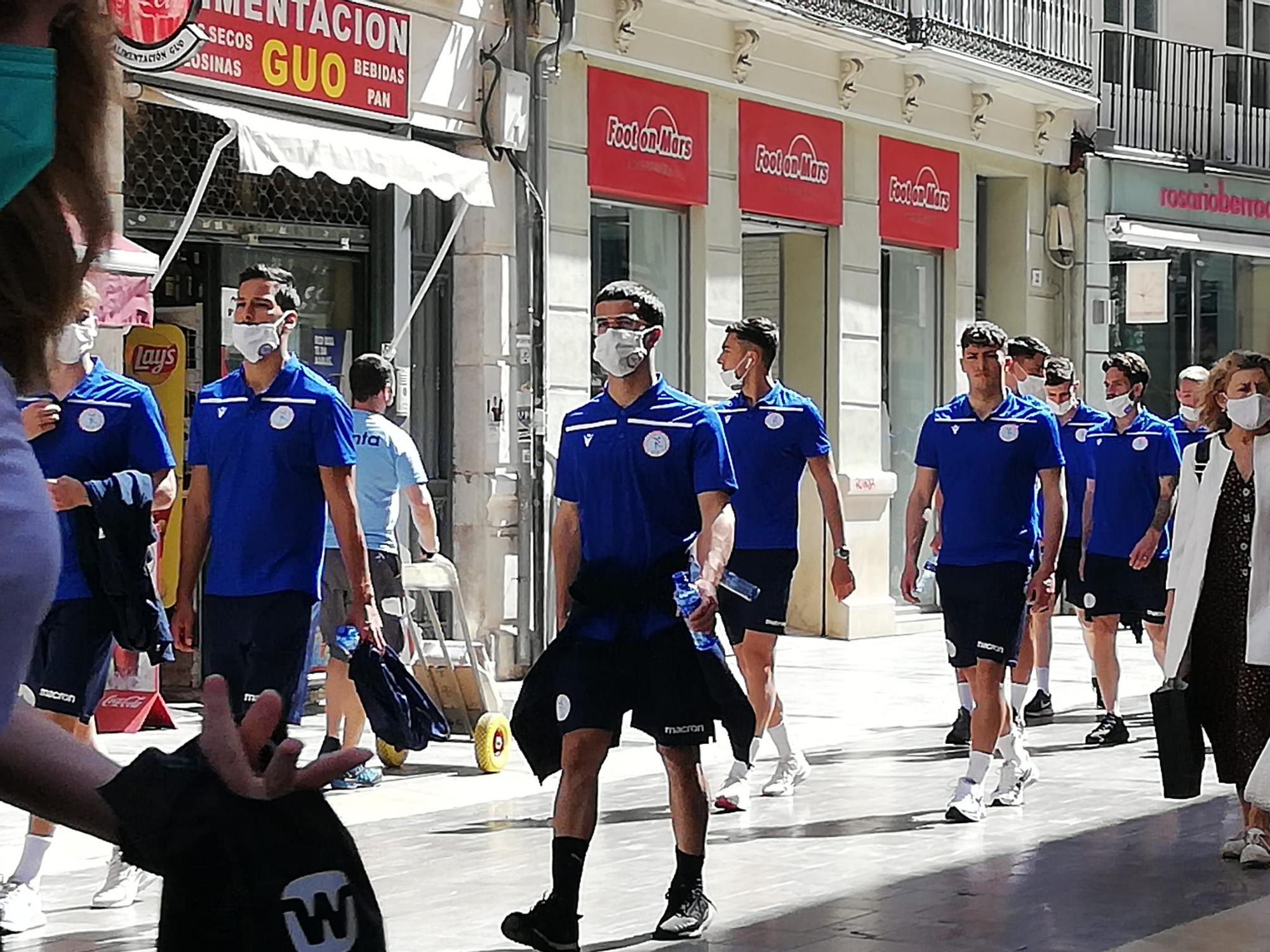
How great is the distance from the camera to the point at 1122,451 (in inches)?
559

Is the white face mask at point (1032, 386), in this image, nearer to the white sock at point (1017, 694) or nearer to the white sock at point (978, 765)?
the white sock at point (1017, 694)

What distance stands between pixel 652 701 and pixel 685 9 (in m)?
11.5

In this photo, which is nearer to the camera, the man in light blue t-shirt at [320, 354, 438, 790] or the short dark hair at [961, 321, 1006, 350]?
the short dark hair at [961, 321, 1006, 350]

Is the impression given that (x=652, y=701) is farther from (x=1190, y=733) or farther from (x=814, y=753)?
(x=814, y=753)

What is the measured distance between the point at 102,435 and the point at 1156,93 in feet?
66.8

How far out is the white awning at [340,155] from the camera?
12.7 metres

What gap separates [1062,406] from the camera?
47.6ft

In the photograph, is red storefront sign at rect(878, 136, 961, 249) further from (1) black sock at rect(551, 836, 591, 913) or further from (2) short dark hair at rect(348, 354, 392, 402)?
(1) black sock at rect(551, 836, 591, 913)

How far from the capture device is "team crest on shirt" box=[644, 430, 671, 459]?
764cm

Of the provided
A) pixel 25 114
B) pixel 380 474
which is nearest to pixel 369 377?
pixel 380 474

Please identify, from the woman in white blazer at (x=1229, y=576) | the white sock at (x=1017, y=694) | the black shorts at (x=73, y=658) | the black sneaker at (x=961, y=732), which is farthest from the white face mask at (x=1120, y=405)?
the black shorts at (x=73, y=658)

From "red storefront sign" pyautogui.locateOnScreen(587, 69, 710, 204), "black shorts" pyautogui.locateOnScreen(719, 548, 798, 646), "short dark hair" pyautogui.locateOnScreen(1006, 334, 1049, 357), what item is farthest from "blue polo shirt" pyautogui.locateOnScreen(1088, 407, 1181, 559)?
"red storefront sign" pyautogui.locateOnScreen(587, 69, 710, 204)

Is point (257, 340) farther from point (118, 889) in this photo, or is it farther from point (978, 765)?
point (978, 765)

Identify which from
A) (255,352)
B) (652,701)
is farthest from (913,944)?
(255,352)
